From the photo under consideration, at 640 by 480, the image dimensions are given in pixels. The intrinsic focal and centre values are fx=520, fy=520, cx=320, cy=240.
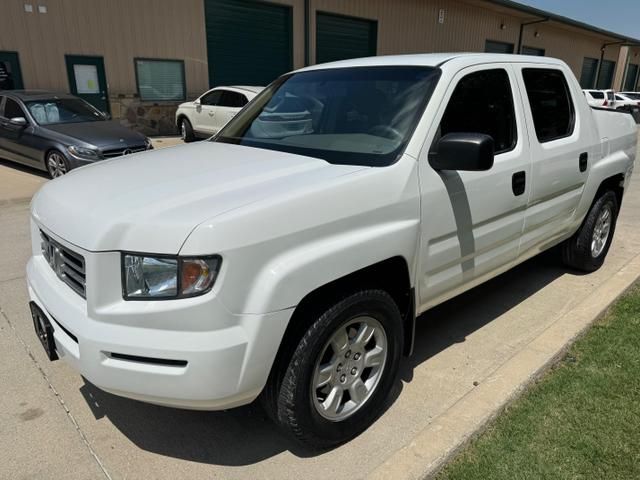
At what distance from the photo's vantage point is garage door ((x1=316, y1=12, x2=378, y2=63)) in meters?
19.6

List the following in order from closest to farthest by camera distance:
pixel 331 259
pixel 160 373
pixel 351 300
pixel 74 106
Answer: pixel 160 373
pixel 331 259
pixel 351 300
pixel 74 106

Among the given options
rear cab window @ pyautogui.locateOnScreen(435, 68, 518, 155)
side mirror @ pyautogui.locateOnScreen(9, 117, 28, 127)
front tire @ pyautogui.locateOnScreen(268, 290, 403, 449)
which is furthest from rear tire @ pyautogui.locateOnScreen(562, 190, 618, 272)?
side mirror @ pyautogui.locateOnScreen(9, 117, 28, 127)

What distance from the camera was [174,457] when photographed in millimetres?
2520

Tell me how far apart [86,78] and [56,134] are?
6642 millimetres

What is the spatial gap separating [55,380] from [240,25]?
644 inches

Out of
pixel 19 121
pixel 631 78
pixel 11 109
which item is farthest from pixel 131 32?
pixel 631 78

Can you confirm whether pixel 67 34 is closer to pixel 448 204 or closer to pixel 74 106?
pixel 74 106

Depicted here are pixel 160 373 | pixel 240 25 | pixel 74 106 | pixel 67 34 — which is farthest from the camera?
pixel 240 25

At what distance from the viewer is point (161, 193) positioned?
2.29 m

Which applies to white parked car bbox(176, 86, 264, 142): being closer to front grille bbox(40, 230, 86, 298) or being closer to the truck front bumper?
front grille bbox(40, 230, 86, 298)

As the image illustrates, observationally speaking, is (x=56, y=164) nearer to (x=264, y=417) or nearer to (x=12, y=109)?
(x=12, y=109)

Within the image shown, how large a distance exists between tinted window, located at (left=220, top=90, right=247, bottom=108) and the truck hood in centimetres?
1005

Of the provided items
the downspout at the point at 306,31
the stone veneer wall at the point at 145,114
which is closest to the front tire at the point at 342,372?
the stone veneer wall at the point at 145,114

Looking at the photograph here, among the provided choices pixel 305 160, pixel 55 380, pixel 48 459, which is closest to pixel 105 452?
pixel 48 459
